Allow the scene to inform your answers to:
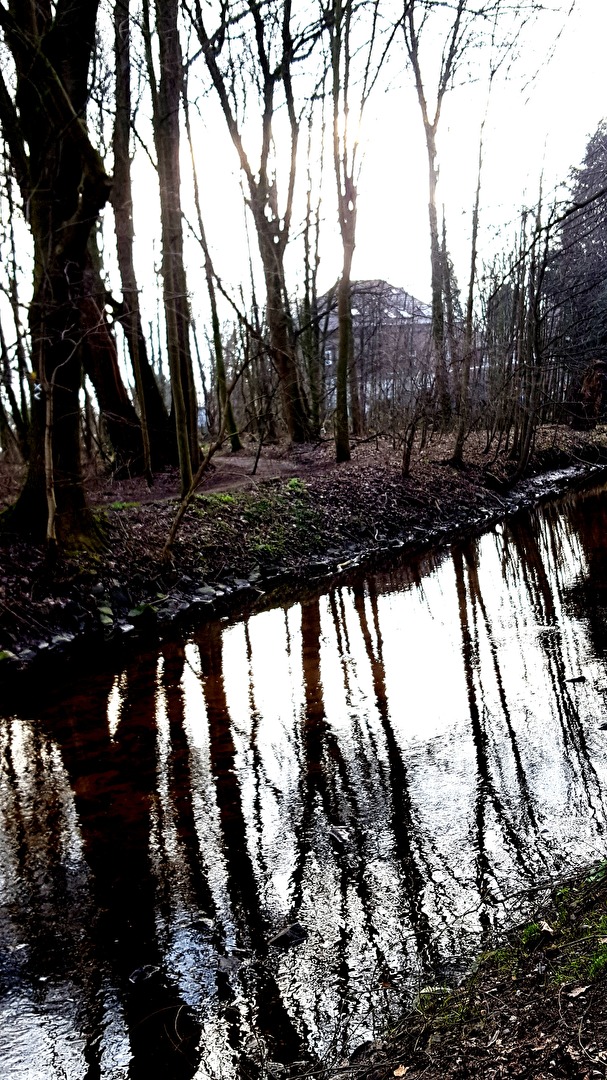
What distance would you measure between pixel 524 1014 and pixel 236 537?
1135 centimetres

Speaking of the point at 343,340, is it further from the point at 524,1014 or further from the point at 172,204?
the point at 524,1014

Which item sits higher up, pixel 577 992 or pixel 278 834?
pixel 577 992

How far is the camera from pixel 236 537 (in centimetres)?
1376

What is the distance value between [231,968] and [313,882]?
2.30 feet

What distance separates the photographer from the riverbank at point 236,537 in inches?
410

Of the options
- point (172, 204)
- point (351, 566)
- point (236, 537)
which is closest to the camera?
point (172, 204)

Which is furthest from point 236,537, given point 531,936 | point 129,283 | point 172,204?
point 531,936

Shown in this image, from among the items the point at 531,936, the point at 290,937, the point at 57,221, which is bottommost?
the point at 290,937

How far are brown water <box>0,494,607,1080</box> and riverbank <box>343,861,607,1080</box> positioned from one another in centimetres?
17

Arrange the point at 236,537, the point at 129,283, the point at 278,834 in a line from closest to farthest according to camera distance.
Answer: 1. the point at 278,834
2. the point at 236,537
3. the point at 129,283

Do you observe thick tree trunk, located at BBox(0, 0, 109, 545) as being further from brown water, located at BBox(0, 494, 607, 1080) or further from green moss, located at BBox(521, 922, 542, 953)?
green moss, located at BBox(521, 922, 542, 953)

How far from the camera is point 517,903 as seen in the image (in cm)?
370

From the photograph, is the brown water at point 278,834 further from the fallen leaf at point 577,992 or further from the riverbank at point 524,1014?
the fallen leaf at point 577,992

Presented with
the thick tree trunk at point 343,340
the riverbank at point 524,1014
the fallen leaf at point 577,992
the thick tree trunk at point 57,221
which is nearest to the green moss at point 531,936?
the riverbank at point 524,1014
